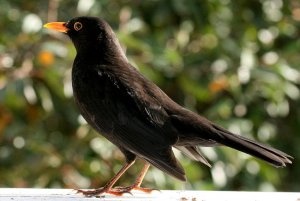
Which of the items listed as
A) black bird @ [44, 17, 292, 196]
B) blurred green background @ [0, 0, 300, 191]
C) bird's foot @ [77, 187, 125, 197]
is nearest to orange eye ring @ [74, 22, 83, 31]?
black bird @ [44, 17, 292, 196]

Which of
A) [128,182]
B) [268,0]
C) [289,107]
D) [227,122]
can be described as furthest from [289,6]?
[128,182]

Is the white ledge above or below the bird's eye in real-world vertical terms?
below

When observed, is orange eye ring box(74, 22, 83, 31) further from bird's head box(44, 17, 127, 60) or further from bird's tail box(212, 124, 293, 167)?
bird's tail box(212, 124, 293, 167)

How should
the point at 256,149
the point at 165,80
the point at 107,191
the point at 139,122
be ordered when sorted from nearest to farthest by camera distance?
the point at 256,149
the point at 139,122
the point at 107,191
the point at 165,80

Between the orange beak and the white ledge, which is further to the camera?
the orange beak

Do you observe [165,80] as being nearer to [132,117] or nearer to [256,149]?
[132,117]

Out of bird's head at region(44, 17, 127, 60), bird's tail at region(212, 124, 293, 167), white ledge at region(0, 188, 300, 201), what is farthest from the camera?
bird's head at region(44, 17, 127, 60)

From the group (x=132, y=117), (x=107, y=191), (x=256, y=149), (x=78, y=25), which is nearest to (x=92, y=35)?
(x=78, y=25)
